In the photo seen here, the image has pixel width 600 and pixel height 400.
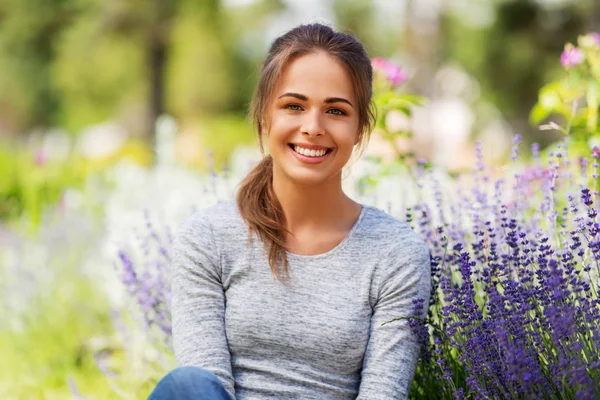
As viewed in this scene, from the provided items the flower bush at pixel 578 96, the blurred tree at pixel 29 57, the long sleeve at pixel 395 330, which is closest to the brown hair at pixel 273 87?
the long sleeve at pixel 395 330

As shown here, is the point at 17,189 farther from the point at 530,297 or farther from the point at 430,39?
the point at 530,297

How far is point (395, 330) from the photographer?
1.96 meters

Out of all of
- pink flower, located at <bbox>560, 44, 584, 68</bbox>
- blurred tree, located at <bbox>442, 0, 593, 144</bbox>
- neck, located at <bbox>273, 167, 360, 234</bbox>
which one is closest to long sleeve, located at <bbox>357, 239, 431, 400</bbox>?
neck, located at <bbox>273, 167, 360, 234</bbox>

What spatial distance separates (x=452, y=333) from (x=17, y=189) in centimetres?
748

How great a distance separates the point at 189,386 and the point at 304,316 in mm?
387

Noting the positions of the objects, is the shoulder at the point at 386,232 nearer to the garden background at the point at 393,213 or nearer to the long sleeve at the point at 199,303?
the garden background at the point at 393,213

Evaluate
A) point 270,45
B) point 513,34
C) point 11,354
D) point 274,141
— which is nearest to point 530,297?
point 274,141

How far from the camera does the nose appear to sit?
1.97 m

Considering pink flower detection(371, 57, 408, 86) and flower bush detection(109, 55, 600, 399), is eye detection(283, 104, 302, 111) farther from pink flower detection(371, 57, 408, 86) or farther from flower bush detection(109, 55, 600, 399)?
pink flower detection(371, 57, 408, 86)

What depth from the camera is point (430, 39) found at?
862 centimetres

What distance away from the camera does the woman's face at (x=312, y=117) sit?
2004 millimetres

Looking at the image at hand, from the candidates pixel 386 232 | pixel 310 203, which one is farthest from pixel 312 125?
pixel 386 232

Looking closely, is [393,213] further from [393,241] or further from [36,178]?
[36,178]

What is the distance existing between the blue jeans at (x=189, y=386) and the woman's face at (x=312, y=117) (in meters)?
0.56
